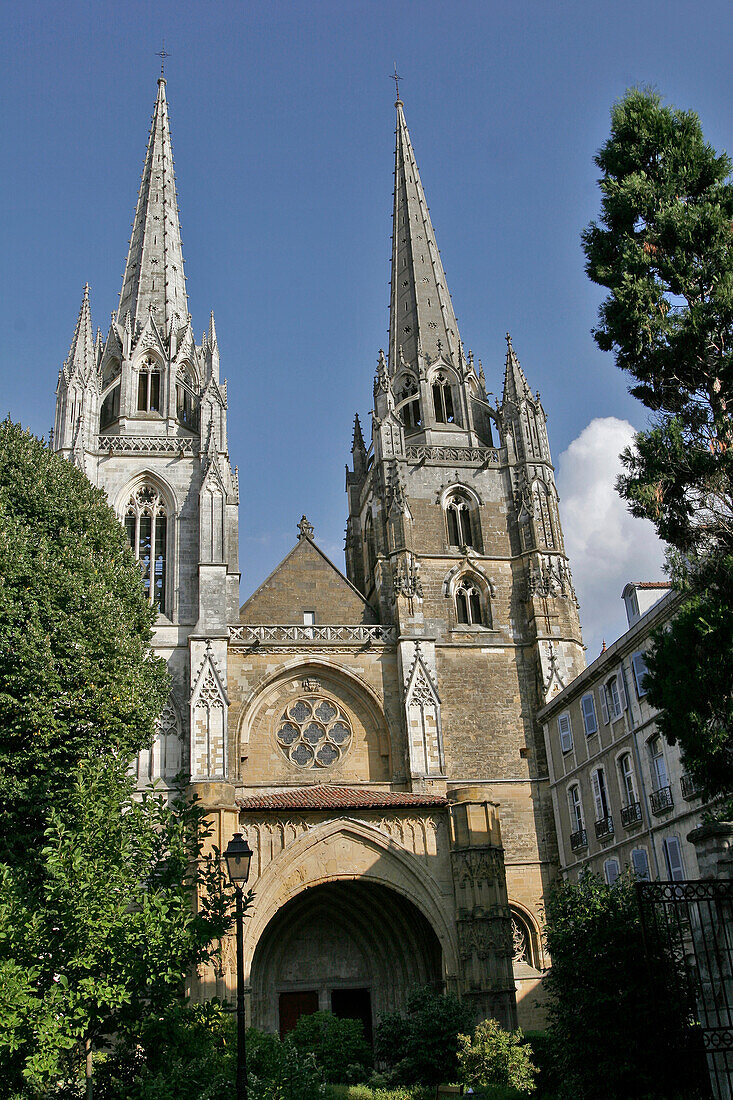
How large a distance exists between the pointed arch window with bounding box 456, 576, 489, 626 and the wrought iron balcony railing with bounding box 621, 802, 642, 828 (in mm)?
9776

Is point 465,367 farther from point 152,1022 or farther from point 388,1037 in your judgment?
point 152,1022

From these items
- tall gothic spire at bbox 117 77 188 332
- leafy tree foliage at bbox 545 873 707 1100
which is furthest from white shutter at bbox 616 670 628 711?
tall gothic spire at bbox 117 77 188 332

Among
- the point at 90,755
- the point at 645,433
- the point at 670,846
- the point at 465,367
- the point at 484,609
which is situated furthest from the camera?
the point at 465,367

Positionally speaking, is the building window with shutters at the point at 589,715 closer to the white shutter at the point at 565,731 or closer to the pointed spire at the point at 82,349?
the white shutter at the point at 565,731

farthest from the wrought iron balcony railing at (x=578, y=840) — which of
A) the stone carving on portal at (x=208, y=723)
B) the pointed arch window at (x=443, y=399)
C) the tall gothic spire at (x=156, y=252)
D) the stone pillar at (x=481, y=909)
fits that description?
the tall gothic spire at (x=156, y=252)

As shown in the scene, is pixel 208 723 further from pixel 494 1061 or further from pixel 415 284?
pixel 415 284

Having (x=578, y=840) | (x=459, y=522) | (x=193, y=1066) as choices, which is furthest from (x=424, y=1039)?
(x=459, y=522)

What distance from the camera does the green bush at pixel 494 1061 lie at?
1698 cm

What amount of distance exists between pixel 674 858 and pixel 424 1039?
6532mm

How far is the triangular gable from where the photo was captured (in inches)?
1240

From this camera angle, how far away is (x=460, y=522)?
3422cm

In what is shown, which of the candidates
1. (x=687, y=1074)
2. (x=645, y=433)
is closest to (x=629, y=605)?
(x=645, y=433)

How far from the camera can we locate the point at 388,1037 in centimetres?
1984

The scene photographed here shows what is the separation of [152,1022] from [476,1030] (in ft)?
25.5
